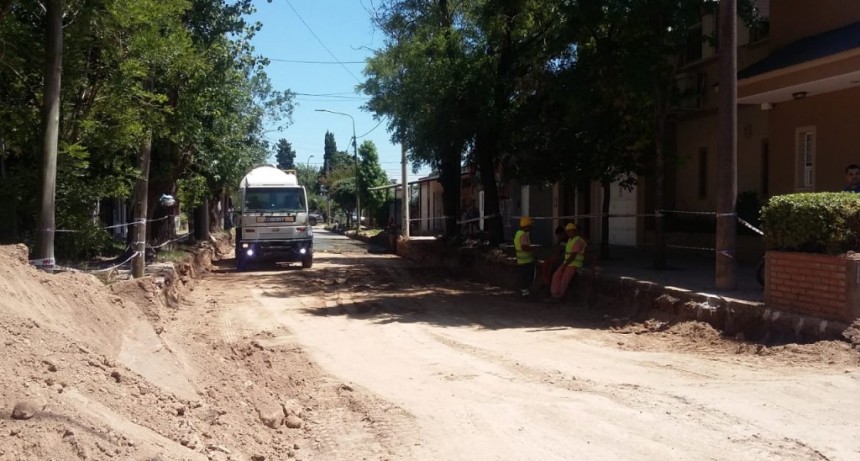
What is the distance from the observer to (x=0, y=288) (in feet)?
20.9

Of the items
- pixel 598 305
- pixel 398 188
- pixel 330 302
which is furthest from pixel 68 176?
pixel 398 188

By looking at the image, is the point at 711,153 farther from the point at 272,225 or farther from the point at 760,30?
the point at 272,225

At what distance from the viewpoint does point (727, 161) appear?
11.6 meters

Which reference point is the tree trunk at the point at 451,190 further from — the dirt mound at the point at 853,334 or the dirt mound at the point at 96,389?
the dirt mound at the point at 96,389

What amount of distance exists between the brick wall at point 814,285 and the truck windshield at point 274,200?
1725cm

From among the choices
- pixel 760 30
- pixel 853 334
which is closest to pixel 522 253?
pixel 760 30

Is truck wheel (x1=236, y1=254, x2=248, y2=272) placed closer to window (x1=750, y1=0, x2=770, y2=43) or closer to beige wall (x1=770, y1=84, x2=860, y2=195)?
beige wall (x1=770, y1=84, x2=860, y2=195)

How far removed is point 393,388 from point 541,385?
1.52 m

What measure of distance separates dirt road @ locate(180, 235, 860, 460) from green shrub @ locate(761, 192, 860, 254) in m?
1.29

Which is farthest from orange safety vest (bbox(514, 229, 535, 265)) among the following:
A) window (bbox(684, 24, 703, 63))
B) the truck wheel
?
the truck wheel

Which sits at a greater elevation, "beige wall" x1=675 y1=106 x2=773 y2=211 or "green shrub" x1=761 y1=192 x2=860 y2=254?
"beige wall" x1=675 y1=106 x2=773 y2=211

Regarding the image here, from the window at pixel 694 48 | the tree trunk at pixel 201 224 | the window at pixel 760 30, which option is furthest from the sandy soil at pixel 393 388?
the tree trunk at pixel 201 224

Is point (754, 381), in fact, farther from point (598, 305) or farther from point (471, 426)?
point (598, 305)

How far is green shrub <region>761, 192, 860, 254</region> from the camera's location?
8.85 m
